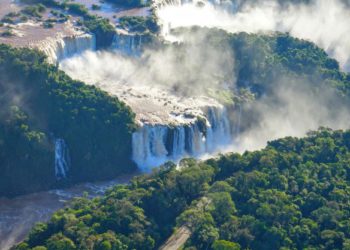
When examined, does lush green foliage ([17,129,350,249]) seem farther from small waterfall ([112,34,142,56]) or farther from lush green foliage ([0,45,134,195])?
small waterfall ([112,34,142,56])

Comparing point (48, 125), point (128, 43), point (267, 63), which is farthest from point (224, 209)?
point (128, 43)

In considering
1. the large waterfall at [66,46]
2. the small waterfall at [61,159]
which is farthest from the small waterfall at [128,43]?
the small waterfall at [61,159]

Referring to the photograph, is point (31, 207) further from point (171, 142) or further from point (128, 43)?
point (128, 43)

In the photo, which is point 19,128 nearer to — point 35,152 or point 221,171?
point 35,152

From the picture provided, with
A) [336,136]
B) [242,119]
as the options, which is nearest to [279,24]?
[242,119]

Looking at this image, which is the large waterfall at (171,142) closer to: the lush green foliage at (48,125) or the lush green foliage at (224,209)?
the lush green foliage at (48,125)

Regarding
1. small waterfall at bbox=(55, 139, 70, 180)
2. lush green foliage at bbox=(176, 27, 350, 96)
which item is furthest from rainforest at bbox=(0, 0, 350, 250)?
lush green foliage at bbox=(176, 27, 350, 96)
